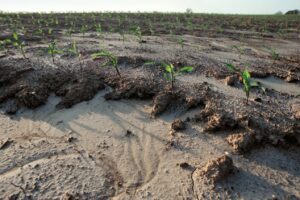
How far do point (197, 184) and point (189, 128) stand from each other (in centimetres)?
96

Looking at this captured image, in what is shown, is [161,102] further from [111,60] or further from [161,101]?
[111,60]

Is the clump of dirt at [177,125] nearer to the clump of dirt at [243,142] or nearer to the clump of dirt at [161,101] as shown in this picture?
the clump of dirt at [161,101]

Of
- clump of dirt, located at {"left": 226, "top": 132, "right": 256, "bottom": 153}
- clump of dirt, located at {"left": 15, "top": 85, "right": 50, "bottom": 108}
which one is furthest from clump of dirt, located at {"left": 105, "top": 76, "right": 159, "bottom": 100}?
clump of dirt, located at {"left": 226, "top": 132, "right": 256, "bottom": 153}

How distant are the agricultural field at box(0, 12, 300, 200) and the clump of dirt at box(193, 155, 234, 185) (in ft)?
0.03

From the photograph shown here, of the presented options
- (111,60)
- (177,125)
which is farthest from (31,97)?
(177,125)

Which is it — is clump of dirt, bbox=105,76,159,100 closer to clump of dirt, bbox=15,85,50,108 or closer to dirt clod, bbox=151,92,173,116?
dirt clod, bbox=151,92,173,116

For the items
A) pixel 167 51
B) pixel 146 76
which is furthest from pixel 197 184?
pixel 167 51

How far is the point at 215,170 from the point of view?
3172 mm

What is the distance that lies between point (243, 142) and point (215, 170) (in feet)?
1.88

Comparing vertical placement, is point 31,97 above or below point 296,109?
below

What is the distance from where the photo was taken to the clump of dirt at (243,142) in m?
3.53

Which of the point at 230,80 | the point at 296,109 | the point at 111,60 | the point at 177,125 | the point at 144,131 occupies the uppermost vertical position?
the point at 111,60

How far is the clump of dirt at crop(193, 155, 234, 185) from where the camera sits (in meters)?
3.14

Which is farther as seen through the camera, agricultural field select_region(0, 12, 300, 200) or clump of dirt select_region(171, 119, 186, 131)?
clump of dirt select_region(171, 119, 186, 131)
